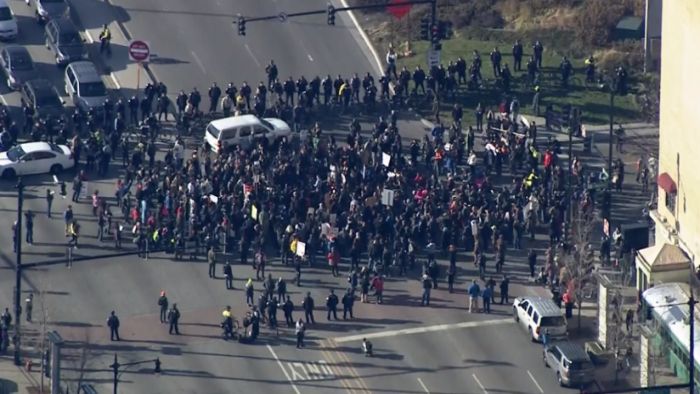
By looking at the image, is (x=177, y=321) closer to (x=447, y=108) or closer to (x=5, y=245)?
(x=5, y=245)

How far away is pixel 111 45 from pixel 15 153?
15.0 metres

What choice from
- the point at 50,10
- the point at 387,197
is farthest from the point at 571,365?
the point at 50,10

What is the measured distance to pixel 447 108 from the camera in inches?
4783

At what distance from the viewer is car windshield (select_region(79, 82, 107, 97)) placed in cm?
11950

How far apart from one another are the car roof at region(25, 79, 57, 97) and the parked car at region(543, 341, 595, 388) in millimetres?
30325

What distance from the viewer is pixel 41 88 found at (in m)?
119

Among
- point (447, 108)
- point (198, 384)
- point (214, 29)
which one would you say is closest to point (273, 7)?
point (214, 29)

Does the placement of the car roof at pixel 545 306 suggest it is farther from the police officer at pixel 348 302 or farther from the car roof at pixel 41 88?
the car roof at pixel 41 88

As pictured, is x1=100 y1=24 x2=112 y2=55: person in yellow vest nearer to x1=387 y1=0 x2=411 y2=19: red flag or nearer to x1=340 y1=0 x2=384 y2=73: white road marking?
x1=340 y1=0 x2=384 y2=73: white road marking

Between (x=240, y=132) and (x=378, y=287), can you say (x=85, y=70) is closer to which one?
(x=240, y=132)

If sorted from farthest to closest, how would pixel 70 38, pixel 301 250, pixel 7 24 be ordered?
pixel 7 24, pixel 70 38, pixel 301 250

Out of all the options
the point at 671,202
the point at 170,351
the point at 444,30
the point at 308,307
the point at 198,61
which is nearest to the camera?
the point at 170,351

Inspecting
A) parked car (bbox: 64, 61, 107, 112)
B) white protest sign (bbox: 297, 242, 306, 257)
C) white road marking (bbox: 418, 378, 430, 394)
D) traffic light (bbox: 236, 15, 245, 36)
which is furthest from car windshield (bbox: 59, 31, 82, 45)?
white road marking (bbox: 418, 378, 430, 394)

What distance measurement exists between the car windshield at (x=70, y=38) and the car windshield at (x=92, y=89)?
201 inches
